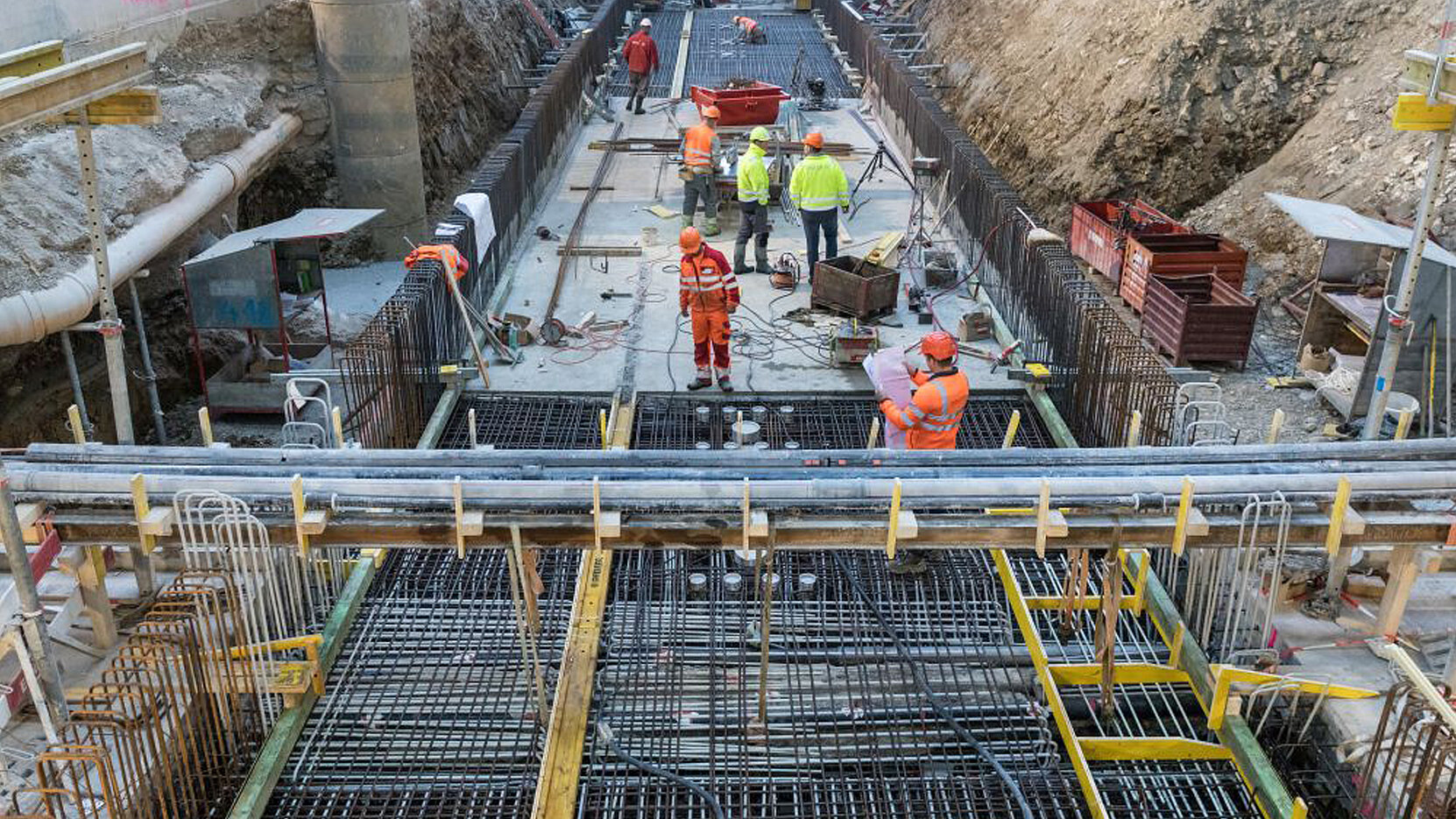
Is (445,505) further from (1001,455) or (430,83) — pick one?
(430,83)

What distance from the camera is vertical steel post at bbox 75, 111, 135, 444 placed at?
7.21 metres

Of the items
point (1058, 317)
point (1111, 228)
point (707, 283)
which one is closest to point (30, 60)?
point (707, 283)

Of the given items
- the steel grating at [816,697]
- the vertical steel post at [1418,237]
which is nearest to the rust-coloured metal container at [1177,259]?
the vertical steel post at [1418,237]

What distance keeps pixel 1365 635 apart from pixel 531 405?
689 cm

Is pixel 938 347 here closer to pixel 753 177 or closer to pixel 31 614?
pixel 31 614

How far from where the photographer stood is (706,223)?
591 inches

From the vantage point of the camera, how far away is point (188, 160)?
1539 centimetres

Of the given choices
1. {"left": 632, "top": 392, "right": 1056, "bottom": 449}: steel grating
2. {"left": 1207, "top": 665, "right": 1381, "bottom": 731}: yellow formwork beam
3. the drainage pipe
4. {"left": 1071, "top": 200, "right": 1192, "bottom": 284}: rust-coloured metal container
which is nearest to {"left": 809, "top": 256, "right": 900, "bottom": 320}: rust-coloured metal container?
{"left": 632, "top": 392, "right": 1056, "bottom": 449}: steel grating

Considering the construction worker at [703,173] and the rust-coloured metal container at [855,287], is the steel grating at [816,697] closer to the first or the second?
the rust-coloured metal container at [855,287]

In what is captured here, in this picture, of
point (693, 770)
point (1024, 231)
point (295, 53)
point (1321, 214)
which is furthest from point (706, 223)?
point (693, 770)

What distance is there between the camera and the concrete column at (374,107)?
722 inches

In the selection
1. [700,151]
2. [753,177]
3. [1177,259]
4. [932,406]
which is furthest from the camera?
[1177,259]

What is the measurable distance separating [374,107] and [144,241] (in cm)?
619

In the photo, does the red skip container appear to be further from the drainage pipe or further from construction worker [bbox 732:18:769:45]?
construction worker [bbox 732:18:769:45]
